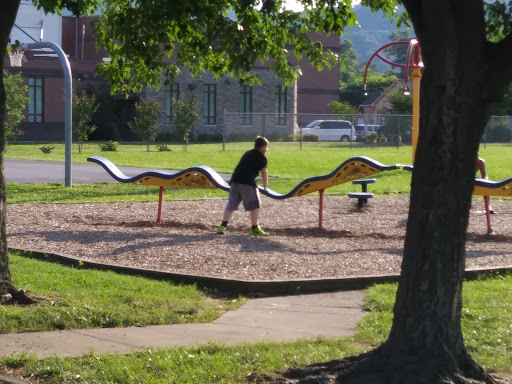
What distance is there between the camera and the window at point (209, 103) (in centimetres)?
6119

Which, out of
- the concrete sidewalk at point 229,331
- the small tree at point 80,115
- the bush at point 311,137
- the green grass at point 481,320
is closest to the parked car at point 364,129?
the bush at point 311,137

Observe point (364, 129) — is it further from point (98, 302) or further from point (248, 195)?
point (98, 302)

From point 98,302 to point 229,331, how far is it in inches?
61.7

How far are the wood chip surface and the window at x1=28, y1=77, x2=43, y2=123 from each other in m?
40.1

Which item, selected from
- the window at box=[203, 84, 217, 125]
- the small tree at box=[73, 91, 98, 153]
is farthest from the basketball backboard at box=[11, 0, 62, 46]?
the small tree at box=[73, 91, 98, 153]

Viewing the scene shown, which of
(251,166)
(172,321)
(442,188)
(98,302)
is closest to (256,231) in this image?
(251,166)

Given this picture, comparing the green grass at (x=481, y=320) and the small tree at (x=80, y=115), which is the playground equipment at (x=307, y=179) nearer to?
the green grass at (x=481, y=320)

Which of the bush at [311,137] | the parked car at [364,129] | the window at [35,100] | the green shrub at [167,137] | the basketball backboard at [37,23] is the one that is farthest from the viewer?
the parked car at [364,129]

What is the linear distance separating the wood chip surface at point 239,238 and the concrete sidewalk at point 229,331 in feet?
4.30

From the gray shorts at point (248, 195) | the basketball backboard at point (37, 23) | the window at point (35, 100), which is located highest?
the basketball backboard at point (37, 23)

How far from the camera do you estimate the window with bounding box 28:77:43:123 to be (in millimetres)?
56219

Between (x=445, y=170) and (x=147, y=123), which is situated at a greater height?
(x=147, y=123)

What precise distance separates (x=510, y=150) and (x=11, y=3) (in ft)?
119

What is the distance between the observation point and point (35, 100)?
56.6 metres
